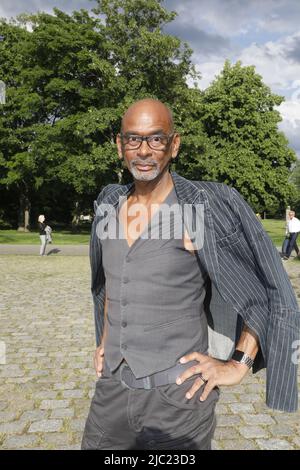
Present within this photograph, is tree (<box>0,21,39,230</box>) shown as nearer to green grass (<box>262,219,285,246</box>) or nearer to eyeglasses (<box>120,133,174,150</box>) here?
green grass (<box>262,219,285,246</box>)

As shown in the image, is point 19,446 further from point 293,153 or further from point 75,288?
point 293,153

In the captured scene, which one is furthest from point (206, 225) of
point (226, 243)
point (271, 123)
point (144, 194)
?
point (271, 123)

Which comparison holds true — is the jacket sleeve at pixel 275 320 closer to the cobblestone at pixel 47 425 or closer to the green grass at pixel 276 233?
the cobblestone at pixel 47 425

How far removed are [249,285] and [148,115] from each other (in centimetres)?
93

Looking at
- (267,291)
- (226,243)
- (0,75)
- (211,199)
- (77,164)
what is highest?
(0,75)

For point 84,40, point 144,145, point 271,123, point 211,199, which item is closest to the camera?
point 211,199

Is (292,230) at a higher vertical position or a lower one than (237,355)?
lower

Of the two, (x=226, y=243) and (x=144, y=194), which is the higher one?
(x=144, y=194)

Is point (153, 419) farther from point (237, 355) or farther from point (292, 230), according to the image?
point (292, 230)

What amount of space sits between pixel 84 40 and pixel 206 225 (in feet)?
105

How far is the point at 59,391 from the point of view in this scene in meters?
5.37

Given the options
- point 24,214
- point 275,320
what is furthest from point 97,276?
point 24,214

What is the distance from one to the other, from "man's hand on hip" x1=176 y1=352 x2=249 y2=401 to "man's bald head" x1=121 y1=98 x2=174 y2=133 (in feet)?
3.62

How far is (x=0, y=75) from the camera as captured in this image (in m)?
38.5
